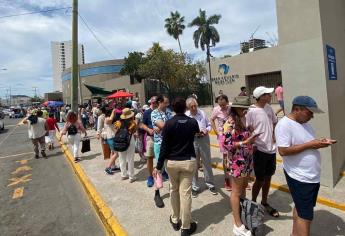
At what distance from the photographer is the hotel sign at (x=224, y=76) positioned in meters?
27.0

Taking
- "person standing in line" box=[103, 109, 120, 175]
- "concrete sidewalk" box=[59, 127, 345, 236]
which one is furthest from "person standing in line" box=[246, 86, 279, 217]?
"person standing in line" box=[103, 109, 120, 175]

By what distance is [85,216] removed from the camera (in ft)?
18.3

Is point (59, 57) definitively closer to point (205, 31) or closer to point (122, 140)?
point (205, 31)

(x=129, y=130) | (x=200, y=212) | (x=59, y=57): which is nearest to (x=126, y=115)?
(x=129, y=130)

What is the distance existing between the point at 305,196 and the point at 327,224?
49.8 inches

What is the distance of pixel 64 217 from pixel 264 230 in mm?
3454

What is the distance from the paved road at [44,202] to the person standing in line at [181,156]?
4.95ft

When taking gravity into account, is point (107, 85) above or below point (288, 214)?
above

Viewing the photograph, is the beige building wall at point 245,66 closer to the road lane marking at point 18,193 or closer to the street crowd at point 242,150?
the street crowd at point 242,150

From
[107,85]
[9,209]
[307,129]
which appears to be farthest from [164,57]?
[307,129]

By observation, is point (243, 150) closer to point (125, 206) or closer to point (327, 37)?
point (125, 206)

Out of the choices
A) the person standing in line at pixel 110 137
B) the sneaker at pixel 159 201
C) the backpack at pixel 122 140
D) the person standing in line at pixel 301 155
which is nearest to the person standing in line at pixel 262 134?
the person standing in line at pixel 301 155

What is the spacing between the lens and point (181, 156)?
4141mm

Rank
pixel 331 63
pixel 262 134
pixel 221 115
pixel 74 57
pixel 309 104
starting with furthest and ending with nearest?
pixel 74 57
pixel 221 115
pixel 331 63
pixel 262 134
pixel 309 104
